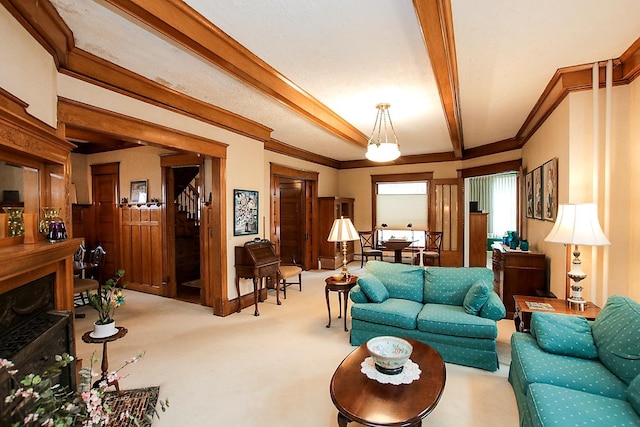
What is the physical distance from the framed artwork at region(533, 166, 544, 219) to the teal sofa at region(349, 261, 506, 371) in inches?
58.3

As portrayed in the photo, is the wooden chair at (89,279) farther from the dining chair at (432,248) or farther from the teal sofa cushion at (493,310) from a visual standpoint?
the dining chair at (432,248)

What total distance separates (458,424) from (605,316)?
1233 millimetres

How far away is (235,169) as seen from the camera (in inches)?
173

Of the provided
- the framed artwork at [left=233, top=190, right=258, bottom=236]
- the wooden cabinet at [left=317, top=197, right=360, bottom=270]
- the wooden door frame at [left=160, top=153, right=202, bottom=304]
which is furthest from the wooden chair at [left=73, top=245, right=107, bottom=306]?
the wooden cabinet at [left=317, top=197, right=360, bottom=270]

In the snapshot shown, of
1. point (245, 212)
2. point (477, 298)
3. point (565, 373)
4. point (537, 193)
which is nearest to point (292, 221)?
point (245, 212)

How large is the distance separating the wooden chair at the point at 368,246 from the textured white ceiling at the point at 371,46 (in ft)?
12.9

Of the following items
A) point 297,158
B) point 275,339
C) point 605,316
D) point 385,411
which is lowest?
point 275,339

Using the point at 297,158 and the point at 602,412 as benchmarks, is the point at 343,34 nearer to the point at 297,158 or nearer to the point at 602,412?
the point at 602,412

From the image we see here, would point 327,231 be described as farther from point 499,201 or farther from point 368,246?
point 499,201

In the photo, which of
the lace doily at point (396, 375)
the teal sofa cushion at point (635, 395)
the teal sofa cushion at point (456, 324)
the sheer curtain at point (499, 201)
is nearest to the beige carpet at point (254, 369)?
the teal sofa cushion at point (456, 324)

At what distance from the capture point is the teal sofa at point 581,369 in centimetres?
152

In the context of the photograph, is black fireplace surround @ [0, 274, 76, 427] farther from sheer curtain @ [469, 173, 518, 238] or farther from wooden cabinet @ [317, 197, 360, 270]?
sheer curtain @ [469, 173, 518, 238]

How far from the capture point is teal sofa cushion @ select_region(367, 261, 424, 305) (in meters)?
3.46

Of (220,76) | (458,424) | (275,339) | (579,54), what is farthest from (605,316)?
(220,76)
